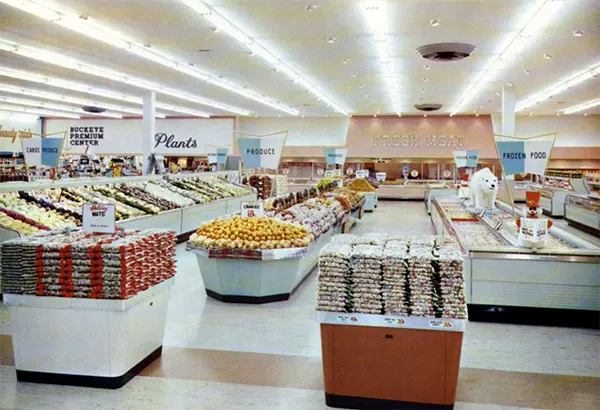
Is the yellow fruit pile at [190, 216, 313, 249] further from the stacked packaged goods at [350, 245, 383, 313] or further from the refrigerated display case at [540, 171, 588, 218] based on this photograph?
the refrigerated display case at [540, 171, 588, 218]

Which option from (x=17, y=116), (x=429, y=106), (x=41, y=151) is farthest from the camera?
(x=17, y=116)

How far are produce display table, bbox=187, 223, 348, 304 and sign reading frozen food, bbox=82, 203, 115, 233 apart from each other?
1.99 meters

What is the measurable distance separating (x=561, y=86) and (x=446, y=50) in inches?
293

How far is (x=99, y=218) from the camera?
4.19 meters

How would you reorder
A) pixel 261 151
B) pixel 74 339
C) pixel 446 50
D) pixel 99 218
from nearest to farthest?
pixel 74 339 < pixel 99 218 < pixel 261 151 < pixel 446 50

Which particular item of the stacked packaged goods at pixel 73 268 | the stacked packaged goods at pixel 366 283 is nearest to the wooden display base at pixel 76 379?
the stacked packaged goods at pixel 73 268

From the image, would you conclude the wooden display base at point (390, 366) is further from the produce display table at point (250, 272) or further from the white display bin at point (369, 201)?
the white display bin at point (369, 201)

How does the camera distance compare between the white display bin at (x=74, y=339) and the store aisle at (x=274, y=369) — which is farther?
the white display bin at (x=74, y=339)

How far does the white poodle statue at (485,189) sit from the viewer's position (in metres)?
9.02

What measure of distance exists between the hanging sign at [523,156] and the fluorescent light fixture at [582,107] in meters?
15.0

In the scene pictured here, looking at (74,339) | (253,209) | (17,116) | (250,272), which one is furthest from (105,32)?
A: (17,116)

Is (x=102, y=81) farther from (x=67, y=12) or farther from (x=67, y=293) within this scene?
(x=67, y=293)

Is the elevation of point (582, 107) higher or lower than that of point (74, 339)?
higher

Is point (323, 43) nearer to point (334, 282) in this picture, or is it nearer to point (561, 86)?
point (334, 282)
